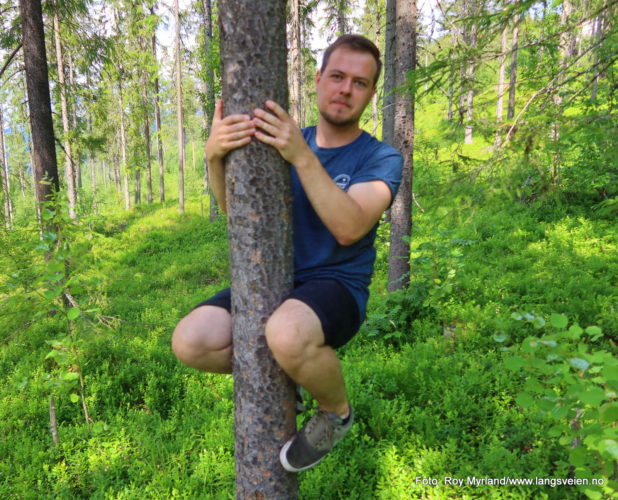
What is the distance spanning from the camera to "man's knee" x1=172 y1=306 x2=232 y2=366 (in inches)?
70.4

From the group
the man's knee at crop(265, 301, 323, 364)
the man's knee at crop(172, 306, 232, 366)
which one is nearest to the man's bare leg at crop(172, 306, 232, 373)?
the man's knee at crop(172, 306, 232, 366)

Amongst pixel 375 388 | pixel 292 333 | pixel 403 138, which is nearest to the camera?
pixel 292 333

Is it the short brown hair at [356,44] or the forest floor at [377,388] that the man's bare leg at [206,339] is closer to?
the short brown hair at [356,44]

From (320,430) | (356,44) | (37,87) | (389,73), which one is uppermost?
(389,73)

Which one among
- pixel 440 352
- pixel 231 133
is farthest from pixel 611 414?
pixel 440 352

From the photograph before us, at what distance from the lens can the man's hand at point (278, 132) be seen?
1.48 metres

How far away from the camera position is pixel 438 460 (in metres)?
3.19

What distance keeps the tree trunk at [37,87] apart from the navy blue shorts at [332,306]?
23.2ft

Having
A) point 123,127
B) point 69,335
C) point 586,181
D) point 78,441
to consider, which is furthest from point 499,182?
point 123,127

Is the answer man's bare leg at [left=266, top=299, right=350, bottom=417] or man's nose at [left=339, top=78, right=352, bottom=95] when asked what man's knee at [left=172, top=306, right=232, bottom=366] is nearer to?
man's bare leg at [left=266, top=299, right=350, bottom=417]

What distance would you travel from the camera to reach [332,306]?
164 centimetres

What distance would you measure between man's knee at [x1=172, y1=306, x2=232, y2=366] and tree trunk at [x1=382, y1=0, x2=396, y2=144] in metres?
6.35

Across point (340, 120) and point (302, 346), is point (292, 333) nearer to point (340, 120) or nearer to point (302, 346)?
point (302, 346)

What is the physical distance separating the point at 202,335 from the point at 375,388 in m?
3.03
